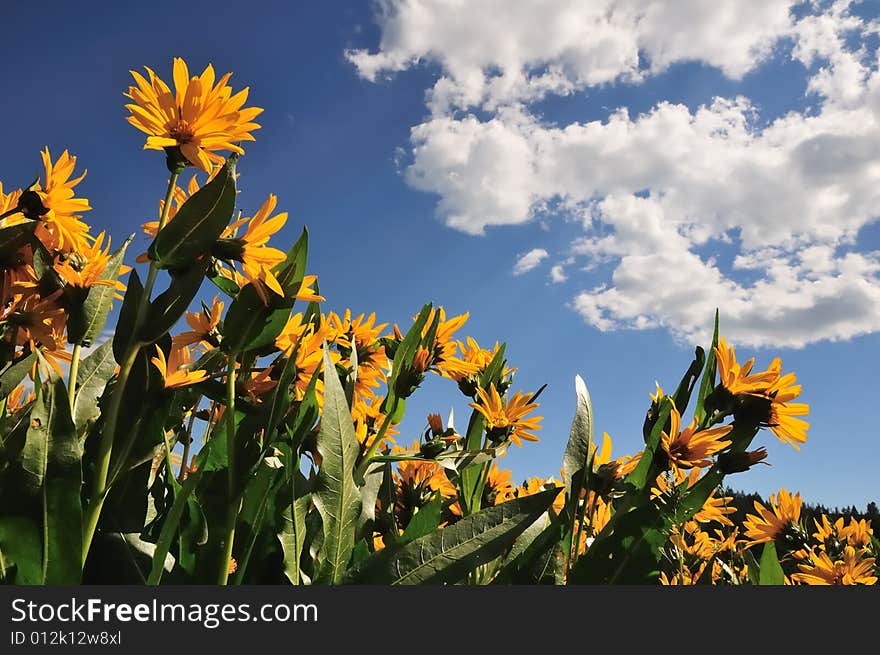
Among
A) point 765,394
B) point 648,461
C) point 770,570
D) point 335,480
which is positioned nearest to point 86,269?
point 335,480

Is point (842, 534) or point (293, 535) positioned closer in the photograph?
point (293, 535)

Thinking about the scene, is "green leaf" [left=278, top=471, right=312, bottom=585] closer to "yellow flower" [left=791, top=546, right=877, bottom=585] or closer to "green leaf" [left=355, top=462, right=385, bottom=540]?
"green leaf" [left=355, top=462, right=385, bottom=540]

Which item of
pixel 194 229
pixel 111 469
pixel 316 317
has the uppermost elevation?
pixel 316 317

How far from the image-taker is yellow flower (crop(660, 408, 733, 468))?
4.05ft

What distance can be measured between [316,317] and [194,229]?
1.77ft

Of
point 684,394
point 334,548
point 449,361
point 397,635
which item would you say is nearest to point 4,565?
point 334,548

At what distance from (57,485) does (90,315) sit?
1.22 ft

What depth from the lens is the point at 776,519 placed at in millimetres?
2852

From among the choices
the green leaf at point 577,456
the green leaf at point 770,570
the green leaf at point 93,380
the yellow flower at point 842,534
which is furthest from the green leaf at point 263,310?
the yellow flower at point 842,534

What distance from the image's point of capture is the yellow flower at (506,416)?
1.79 m

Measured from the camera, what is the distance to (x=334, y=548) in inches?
42.4

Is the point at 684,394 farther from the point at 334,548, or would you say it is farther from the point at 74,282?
the point at 74,282

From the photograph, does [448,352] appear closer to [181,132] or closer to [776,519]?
[181,132]

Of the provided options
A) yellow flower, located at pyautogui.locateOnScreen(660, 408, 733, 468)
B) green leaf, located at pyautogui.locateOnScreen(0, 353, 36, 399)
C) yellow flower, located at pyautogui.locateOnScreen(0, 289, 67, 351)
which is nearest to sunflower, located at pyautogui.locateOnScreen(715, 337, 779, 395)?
yellow flower, located at pyautogui.locateOnScreen(660, 408, 733, 468)
